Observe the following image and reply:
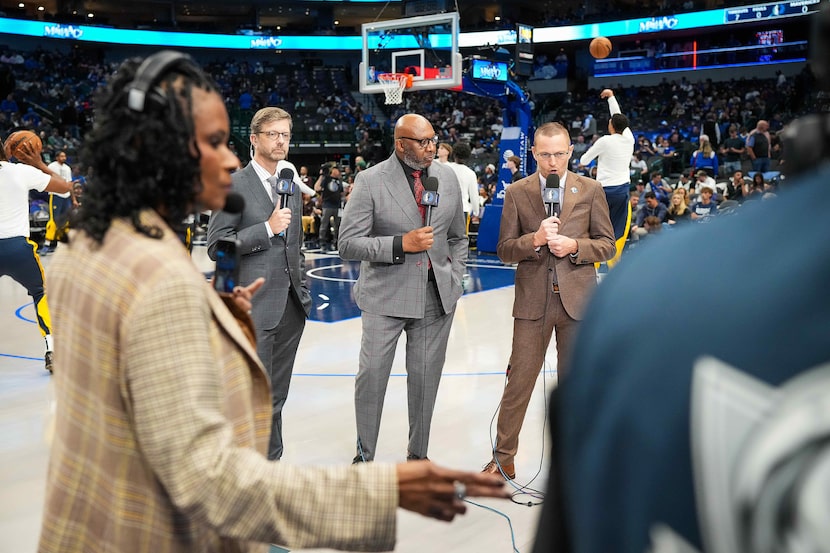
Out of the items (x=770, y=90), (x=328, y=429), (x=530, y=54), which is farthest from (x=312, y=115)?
(x=328, y=429)

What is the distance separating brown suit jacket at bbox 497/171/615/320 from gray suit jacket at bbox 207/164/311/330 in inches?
44.2

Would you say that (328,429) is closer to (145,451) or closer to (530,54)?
(145,451)

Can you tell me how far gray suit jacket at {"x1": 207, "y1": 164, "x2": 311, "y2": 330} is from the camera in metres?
3.84

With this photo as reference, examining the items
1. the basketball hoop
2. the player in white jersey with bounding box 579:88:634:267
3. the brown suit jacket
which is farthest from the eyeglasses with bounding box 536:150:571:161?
the basketball hoop

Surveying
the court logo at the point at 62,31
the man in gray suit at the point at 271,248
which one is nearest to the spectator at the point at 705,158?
the man in gray suit at the point at 271,248

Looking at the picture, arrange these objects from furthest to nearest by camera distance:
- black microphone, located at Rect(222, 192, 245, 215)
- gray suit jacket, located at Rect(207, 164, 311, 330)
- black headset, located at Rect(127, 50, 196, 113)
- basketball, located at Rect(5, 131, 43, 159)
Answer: basketball, located at Rect(5, 131, 43, 159) → gray suit jacket, located at Rect(207, 164, 311, 330) → black microphone, located at Rect(222, 192, 245, 215) → black headset, located at Rect(127, 50, 196, 113)

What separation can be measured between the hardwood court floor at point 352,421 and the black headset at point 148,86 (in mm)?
2545

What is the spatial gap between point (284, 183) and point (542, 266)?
1363 millimetres

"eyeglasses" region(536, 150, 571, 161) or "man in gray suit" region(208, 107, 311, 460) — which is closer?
"man in gray suit" region(208, 107, 311, 460)

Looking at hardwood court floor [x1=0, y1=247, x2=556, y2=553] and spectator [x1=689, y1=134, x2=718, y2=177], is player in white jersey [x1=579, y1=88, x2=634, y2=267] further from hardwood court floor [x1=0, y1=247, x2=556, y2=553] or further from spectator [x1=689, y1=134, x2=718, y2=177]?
spectator [x1=689, y1=134, x2=718, y2=177]

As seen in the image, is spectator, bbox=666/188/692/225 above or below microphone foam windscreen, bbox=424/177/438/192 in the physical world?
below

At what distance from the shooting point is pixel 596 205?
4.10m

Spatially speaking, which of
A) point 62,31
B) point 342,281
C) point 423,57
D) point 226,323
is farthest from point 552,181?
point 62,31

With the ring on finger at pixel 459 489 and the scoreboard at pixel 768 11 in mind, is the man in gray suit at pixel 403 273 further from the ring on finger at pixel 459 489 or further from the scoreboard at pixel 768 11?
the scoreboard at pixel 768 11
